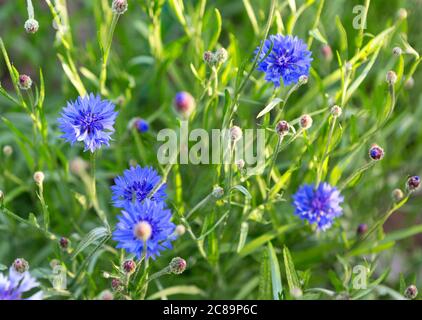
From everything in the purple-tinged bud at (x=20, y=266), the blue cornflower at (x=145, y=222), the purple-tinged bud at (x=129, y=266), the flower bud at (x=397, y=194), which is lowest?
the purple-tinged bud at (x=129, y=266)

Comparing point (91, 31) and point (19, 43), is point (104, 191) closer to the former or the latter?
point (19, 43)

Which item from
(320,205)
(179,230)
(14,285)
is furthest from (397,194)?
(14,285)

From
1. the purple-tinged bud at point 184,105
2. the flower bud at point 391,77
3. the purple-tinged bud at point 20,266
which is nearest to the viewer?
the purple-tinged bud at point 20,266

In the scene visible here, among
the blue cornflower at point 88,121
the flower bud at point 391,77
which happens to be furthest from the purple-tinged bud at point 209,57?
the flower bud at point 391,77

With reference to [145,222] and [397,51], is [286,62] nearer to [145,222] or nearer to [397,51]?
[397,51]

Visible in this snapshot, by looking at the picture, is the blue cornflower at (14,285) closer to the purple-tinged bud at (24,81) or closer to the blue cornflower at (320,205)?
the purple-tinged bud at (24,81)
